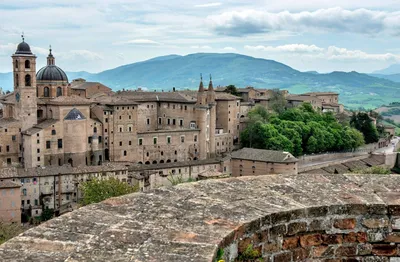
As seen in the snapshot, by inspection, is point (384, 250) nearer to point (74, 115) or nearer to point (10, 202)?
point (10, 202)

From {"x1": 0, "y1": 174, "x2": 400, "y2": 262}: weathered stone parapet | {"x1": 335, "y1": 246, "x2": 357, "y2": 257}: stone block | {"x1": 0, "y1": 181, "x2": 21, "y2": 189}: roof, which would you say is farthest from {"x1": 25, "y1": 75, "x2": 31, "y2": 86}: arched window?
{"x1": 335, "y1": 246, "x2": 357, "y2": 257}: stone block

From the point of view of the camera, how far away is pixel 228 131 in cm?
6588

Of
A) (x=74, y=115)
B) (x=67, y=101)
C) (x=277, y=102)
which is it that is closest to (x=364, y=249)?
(x=74, y=115)

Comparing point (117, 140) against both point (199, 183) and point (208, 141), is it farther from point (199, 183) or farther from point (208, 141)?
point (199, 183)

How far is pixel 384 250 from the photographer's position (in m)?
4.91

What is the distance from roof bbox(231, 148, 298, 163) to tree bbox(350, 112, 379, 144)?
27903 millimetres

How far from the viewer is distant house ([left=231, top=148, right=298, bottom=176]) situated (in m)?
52.1

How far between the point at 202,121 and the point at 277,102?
20731 mm

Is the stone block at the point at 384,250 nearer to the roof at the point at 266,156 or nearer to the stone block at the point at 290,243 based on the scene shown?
the stone block at the point at 290,243

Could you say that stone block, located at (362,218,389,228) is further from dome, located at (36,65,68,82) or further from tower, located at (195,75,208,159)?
dome, located at (36,65,68,82)

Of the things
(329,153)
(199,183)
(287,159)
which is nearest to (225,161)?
(287,159)

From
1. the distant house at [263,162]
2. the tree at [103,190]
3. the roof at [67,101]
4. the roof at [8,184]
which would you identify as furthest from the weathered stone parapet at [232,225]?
the roof at [67,101]

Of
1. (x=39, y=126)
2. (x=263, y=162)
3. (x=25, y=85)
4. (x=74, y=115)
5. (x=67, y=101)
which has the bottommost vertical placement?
(x=263, y=162)

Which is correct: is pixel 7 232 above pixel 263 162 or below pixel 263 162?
below
